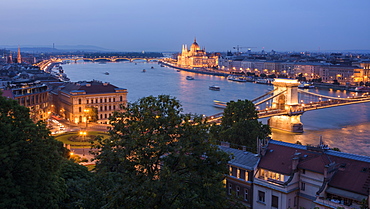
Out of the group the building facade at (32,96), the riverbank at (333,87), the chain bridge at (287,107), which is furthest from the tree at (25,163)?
the riverbank at (333,87)

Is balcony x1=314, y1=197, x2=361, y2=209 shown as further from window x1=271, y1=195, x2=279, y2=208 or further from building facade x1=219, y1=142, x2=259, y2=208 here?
building facade x1=219, y1=142, x2=259, y2=208

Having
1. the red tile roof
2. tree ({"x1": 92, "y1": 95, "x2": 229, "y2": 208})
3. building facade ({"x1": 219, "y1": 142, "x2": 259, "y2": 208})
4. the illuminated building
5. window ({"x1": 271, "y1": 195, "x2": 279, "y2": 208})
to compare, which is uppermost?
the illuminated building

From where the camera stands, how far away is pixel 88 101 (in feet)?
73.8

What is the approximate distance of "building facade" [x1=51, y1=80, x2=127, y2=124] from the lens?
2219cm

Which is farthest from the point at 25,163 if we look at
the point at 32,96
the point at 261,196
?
the point at 32,96

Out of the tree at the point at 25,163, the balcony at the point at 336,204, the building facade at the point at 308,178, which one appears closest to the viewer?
the tree at the point at 25,163

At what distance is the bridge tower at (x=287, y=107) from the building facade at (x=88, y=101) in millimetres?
9868

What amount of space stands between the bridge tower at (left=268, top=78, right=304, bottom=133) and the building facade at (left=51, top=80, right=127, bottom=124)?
9.87m

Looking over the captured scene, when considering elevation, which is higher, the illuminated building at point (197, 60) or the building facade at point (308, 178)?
the illuminated building at point (197, 60)

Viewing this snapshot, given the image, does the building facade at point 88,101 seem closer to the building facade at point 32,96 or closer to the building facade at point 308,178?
the building facade at point 32,96

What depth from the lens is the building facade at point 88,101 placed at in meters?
22.2

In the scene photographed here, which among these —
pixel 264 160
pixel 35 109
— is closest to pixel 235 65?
pixel 35 109

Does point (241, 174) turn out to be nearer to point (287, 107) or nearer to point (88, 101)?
point (88, 101)

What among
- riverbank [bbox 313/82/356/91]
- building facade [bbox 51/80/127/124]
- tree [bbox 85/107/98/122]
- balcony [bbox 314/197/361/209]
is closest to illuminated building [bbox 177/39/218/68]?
riverbank [bbox 313/82/356/91]
